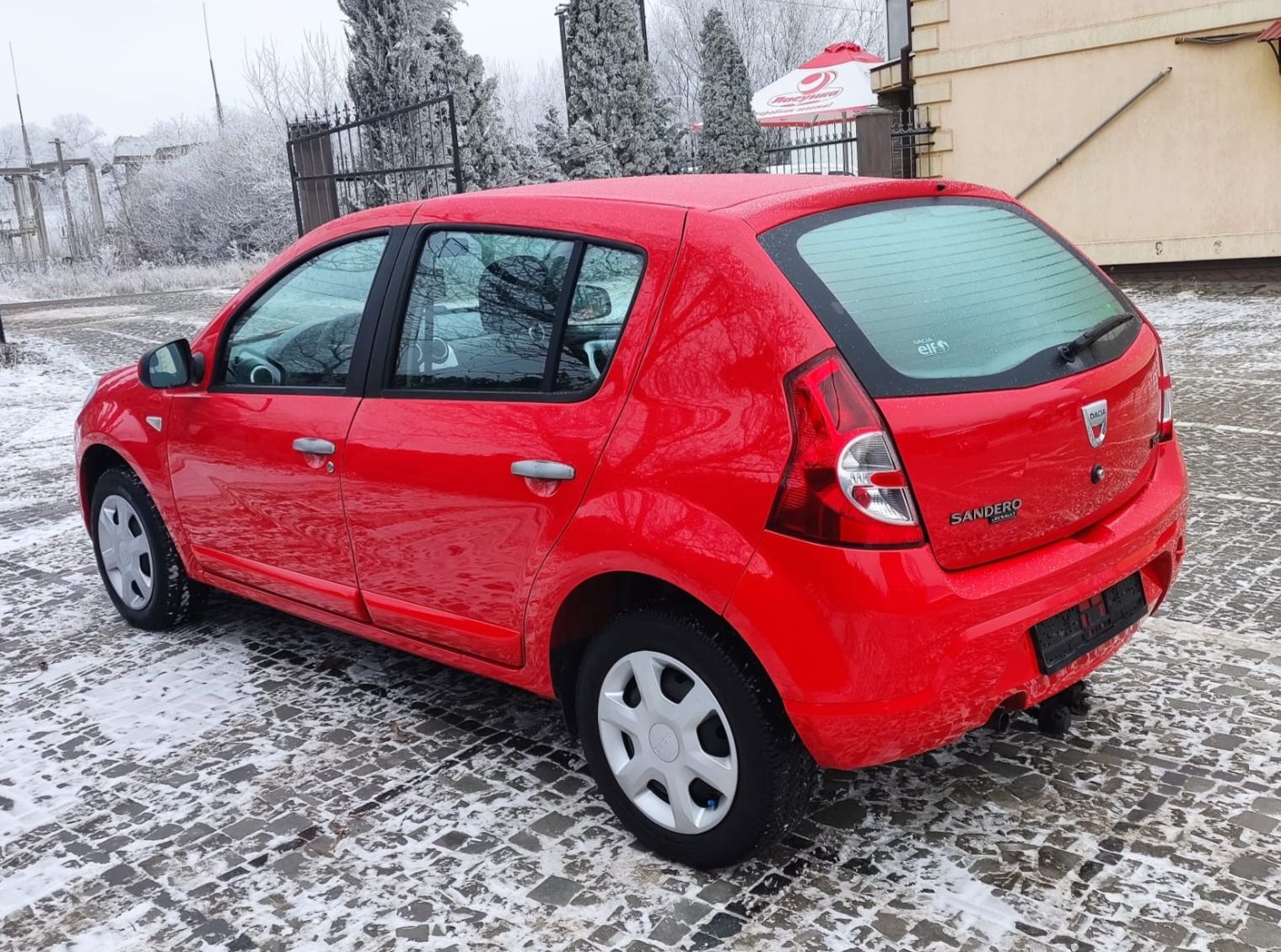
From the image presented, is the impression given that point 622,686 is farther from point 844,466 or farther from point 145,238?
point 145,238

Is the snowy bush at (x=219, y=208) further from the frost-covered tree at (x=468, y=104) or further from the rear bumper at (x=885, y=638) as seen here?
the rear bumper at (x=885, y=638)

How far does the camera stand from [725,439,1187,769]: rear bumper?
2514 mm

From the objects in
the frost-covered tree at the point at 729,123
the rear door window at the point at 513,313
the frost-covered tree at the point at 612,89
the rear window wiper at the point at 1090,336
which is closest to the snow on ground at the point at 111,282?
the frost-covered tree at the point at 612,89

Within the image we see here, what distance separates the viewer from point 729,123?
26.9m

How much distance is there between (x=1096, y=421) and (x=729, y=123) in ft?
82.8

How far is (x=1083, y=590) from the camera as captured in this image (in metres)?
2.82

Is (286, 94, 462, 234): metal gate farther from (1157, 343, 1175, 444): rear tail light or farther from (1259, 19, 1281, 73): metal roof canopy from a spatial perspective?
(1157, 343, 1175, 444): rear tail light

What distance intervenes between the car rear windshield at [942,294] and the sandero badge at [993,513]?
0.27 meters

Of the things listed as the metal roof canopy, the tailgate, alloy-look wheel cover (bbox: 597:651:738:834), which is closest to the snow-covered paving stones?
alloy-look wheel cover (bbox: 597:651:738:834)

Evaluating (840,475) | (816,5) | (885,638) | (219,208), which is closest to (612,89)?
(840,475)

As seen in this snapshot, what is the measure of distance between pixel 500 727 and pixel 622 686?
930 millimetres

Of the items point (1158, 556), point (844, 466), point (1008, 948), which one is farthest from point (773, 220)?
point (1008, 948)

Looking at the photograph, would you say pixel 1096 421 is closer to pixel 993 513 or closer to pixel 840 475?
pixel 993 513

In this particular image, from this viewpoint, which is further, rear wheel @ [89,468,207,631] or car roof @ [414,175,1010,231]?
rear wheel @ [89,468,207,631]
